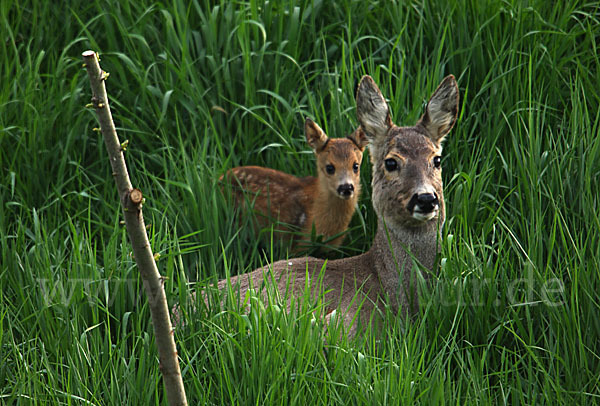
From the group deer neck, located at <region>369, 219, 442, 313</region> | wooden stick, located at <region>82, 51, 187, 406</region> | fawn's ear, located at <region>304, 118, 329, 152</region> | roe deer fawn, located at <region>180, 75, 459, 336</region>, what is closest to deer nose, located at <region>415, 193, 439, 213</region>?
roe deer fawn, located at <region>180, 75, 459, 336</region>

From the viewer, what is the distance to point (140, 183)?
5.36 meters

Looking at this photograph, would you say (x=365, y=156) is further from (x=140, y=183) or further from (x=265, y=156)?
(x=140, y=183)

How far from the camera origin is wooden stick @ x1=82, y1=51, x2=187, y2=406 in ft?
7.62

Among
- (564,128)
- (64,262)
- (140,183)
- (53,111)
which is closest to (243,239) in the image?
(140,183)

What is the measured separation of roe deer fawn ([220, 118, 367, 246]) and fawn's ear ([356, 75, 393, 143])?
79 cm

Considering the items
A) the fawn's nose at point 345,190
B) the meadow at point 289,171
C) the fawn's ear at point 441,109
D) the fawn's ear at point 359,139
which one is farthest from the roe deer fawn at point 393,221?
the fawn's ear at point 359,139

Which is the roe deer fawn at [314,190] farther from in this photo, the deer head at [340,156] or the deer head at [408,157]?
the deer head at [408,157]

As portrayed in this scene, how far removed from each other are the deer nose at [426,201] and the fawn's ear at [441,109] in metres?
0.50

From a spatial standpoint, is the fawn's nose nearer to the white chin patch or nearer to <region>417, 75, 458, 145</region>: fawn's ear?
<region>417, 75, 458, 145</region>: fawn's ear

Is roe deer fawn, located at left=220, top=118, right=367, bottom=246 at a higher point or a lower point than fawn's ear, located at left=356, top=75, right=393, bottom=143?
lower

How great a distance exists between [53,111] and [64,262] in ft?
4.53

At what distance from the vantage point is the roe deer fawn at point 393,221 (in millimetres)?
4156

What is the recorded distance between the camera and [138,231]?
242cm

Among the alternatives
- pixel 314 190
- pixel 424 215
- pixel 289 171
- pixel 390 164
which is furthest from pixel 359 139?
pixel 424 215
